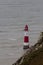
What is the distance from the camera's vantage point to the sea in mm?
10406

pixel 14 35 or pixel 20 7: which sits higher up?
pixel 20 7

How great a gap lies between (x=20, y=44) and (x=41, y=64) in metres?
3.99

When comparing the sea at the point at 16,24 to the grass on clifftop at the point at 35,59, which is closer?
the grass on clifftop at the point at 35,59

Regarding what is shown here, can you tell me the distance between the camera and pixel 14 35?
40.1 feet

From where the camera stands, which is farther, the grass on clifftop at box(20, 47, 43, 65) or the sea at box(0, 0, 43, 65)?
the sea at box(0, 0, 43, 65)

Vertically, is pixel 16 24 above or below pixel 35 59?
above

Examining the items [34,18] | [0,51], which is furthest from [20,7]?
[0,51]

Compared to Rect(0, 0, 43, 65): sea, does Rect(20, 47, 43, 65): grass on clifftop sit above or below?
below

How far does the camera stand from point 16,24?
46.9 feet

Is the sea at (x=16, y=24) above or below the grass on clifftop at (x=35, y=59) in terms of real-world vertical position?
above

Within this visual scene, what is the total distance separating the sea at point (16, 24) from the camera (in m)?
10.4

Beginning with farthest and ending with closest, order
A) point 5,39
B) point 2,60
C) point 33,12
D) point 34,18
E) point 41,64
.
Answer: point 33,12, point 34,18, point 5,39, point 2,60, point 41,64

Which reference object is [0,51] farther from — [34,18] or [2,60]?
[34,18]

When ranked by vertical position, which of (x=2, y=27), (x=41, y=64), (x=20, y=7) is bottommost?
(x=41, y=64)
